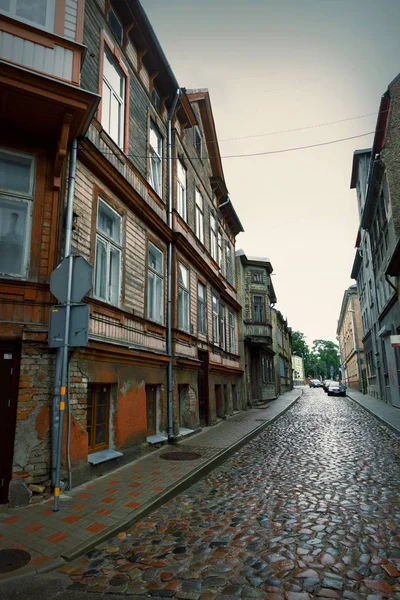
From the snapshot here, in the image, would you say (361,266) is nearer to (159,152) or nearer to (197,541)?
(159,152)

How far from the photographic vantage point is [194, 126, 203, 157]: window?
54.1ft

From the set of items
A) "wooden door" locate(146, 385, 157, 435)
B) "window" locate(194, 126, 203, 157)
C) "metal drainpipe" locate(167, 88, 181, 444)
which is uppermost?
"window" locate(194, 126, 203, 157)

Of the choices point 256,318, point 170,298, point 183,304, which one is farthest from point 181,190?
point 256,318

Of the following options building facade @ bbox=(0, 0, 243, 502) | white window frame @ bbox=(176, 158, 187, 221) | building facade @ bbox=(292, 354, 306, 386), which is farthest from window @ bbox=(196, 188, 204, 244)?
building facade @ bbox=(292, 354, 306, 386)

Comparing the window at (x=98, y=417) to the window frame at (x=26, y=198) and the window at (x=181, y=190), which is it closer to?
the window frame at (x=26, y=198)

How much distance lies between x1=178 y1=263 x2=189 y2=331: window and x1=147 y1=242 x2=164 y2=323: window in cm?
135

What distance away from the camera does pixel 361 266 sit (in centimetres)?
3378

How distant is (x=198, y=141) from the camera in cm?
1692

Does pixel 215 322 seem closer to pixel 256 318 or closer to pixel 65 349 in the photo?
pixel 256 318

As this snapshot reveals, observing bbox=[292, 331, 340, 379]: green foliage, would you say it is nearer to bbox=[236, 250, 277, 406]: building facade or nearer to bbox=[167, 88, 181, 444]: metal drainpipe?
bbox=[236, 250, 277, 406]: building facade

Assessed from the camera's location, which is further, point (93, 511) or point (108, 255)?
point (108, 255)

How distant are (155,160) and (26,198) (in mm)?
6028

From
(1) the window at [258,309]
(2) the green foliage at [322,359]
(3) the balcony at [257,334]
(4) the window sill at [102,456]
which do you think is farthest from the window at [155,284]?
(2) the green foliage at [322,359]

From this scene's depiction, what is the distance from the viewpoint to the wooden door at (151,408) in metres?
9.87
